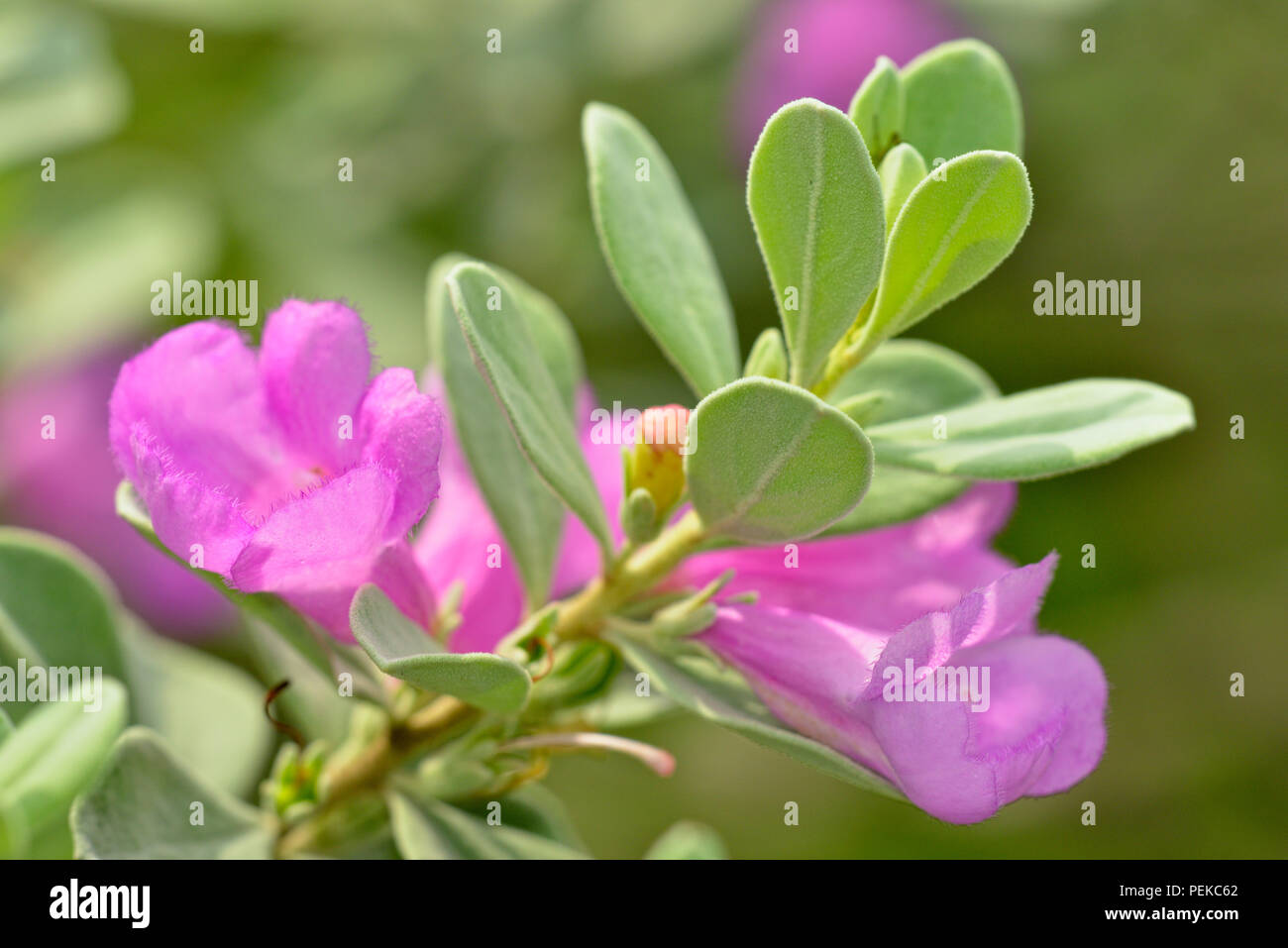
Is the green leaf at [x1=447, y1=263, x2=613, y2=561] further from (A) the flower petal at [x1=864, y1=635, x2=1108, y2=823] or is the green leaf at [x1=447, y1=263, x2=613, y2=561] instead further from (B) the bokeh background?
(B) the bokeh background

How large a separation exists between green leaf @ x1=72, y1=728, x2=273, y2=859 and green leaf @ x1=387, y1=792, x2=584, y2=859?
0.44 feet

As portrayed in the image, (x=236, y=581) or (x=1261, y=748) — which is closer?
(x=236, y=581)

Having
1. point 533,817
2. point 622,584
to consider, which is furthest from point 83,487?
point 622,584

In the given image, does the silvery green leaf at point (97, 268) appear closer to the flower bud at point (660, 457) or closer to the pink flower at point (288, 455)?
the pink flower at point (288, 455)

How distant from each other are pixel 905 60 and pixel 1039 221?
0.68 m

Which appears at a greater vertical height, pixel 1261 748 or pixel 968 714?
pixel 968 714

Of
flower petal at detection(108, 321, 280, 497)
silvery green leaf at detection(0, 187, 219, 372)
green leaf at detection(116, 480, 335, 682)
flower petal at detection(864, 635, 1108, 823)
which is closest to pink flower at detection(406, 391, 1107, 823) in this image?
flower petal at detection(864, 635, 1108, 823)

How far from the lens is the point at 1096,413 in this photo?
1.04 m

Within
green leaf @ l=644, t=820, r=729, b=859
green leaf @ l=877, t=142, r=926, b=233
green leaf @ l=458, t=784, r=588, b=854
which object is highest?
green leaf @ l=877, t=142, r=926, b=233

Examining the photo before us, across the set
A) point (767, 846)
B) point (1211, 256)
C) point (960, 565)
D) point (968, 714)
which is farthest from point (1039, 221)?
point (968, 714)

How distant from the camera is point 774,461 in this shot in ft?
2.96

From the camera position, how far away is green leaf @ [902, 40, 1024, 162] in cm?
108

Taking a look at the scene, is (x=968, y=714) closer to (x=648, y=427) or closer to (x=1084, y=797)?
(x=648, y=427)

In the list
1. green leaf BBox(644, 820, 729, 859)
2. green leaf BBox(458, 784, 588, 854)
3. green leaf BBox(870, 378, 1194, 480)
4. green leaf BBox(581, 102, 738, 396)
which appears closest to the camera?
green leaf BBox(870, 378, 1194, 480)
